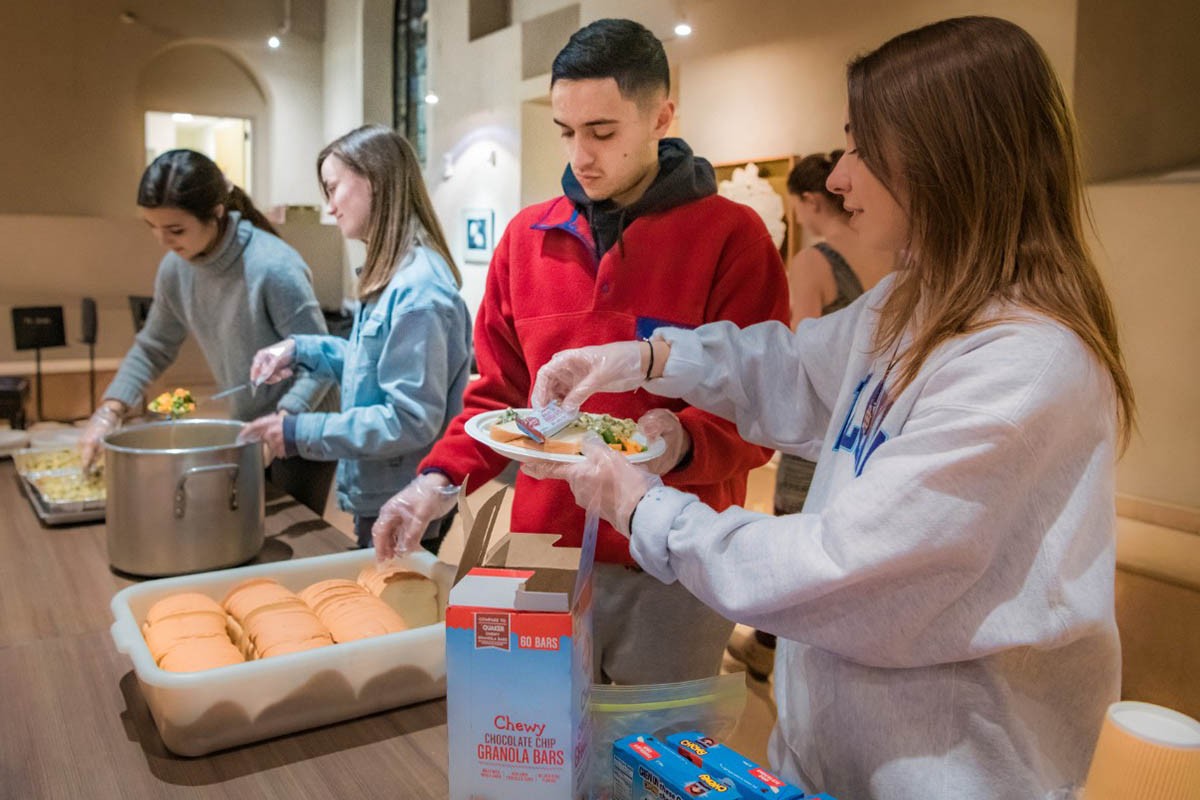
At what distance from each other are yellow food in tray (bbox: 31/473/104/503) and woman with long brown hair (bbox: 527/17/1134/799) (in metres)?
1.68

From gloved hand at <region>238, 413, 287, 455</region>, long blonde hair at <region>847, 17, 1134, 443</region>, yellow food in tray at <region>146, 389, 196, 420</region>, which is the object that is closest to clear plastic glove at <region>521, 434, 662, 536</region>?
long blonde hair at <region>847, 17, 1134, 443</region>

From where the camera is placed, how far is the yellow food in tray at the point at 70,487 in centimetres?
226

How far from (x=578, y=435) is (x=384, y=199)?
3.55 ft

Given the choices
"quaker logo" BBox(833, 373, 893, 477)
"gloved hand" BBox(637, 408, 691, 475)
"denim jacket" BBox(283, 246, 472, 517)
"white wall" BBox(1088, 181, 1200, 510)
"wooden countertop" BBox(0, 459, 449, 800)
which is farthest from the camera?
"white wall" BBox(1088, 181, 1200, 510)

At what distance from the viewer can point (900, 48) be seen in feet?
3.14

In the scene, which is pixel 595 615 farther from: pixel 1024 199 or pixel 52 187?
pixel 52 187

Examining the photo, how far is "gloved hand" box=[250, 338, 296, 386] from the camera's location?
221cm

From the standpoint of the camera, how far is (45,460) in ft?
8.61

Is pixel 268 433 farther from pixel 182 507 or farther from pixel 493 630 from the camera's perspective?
pixel 493 630

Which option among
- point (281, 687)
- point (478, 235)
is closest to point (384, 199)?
point (281, 687)

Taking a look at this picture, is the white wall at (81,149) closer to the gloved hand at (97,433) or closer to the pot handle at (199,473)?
the gloved hand at (97,433)

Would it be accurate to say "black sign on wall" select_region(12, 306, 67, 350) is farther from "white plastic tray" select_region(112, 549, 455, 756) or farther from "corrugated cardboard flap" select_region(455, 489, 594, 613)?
"corrugated cardboard flap" select_region(455, 489, 594, 613)

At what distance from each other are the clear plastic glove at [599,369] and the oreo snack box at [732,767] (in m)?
0.48

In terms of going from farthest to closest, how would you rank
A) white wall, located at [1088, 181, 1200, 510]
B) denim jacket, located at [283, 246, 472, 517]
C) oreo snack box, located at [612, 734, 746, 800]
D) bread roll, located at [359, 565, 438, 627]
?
white wall, located at [1088, 181, 1200, 510]
denim jacket, located at [283, 246, 472, 517]
bread roll, located at [359, 565, 438, 627]
oreo snack box, located at [612, 734, 746, 800]
